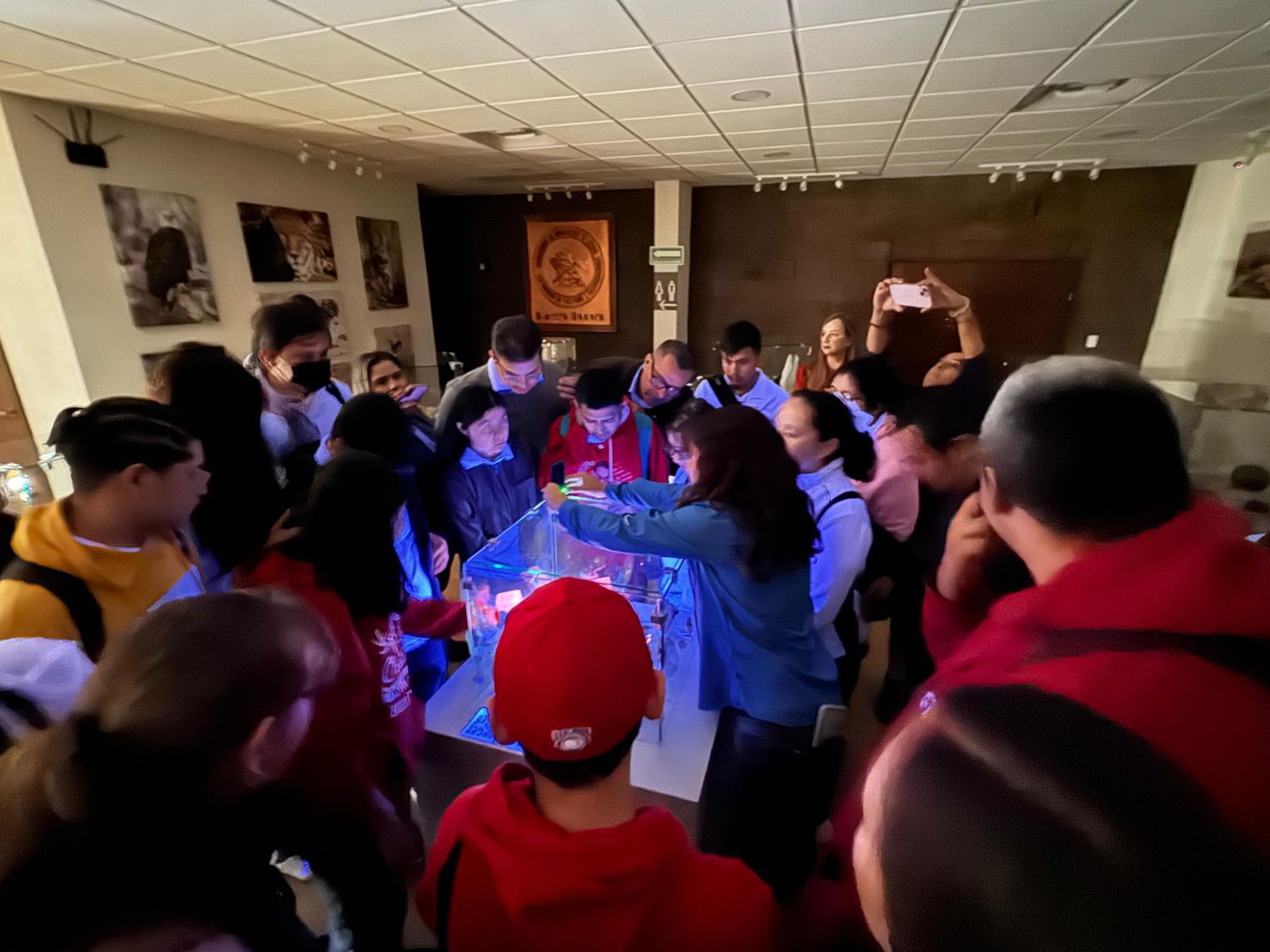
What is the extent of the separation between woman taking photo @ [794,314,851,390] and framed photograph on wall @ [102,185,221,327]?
4555 millimetres

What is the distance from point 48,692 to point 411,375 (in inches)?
243

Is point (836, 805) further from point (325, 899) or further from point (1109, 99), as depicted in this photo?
point (1109, 99)

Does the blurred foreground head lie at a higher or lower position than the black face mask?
higher

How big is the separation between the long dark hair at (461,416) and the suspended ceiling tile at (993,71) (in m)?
2.65

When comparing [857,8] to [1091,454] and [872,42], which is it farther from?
[1091,454]

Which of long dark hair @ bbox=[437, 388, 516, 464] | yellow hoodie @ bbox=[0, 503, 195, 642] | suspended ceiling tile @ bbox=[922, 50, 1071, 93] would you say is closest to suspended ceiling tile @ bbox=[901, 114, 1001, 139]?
suspended ceiling tile @ bbox=[922, 50, 1071, 93]

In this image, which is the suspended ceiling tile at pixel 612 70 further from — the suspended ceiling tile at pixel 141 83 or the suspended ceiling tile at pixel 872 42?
the suspended ceiling tile at pixel 141 83

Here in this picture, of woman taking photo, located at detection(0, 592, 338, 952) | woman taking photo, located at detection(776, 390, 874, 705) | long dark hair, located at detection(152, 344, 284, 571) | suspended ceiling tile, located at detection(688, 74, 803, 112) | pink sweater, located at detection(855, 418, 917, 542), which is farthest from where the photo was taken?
suspended ceiling tile, located at detection(688, 74, 803, 112)

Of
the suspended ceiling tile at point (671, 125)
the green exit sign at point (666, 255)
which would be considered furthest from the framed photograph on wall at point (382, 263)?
the suspended ceiling tile at point (671, 125)

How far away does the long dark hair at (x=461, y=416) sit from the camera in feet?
7.52

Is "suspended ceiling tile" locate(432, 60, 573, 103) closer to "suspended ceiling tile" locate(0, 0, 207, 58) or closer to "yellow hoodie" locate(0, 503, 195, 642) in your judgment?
"suspended ceiling tile" locate(0, 0, 207, 58)

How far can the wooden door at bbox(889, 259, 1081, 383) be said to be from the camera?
5766mm

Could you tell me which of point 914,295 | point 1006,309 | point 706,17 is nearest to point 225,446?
point 706,17

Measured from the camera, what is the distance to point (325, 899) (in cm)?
79
